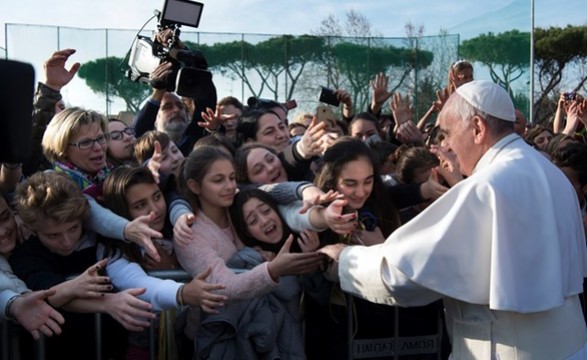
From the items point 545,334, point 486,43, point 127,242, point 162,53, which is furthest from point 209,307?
point 486,43

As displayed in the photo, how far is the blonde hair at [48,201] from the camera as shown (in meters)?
2.92

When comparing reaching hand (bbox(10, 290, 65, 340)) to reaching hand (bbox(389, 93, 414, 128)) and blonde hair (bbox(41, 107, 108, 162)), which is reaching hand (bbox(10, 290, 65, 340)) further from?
reaching hand (bbox(389, 93, 414, 128))

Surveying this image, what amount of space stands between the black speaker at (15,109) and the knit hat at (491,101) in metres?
1.63

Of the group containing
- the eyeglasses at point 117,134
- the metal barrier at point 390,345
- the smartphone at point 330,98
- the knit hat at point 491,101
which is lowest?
the metal barrier at point 390,345

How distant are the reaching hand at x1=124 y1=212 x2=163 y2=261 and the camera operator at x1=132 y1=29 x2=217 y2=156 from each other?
2.68m

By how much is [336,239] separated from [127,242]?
1.01 m

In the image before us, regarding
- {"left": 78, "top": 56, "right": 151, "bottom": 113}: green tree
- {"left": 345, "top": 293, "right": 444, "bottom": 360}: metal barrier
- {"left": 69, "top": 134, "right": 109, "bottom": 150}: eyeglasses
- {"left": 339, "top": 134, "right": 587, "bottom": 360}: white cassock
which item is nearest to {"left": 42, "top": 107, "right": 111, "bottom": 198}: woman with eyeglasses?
{"left": 69, "top": 134, "right": 109, "bottom": 150}: eyeglasses

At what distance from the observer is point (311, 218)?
312 centimetres

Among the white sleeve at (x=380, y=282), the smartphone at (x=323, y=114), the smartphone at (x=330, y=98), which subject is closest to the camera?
the white sleeve at (x=380, y=282)

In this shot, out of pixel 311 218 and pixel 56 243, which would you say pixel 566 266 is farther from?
pixel 56 243

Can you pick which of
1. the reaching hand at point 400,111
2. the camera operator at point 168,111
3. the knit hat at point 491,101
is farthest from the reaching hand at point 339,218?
the reaching hand at point 400,111

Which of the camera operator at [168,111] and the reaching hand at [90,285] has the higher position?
the camera operator at [168,111]

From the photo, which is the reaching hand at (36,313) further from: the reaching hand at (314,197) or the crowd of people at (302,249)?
the reaching hand at (314,197)

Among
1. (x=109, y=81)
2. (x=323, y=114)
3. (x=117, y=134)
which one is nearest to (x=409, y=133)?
(x=323, y=114)
